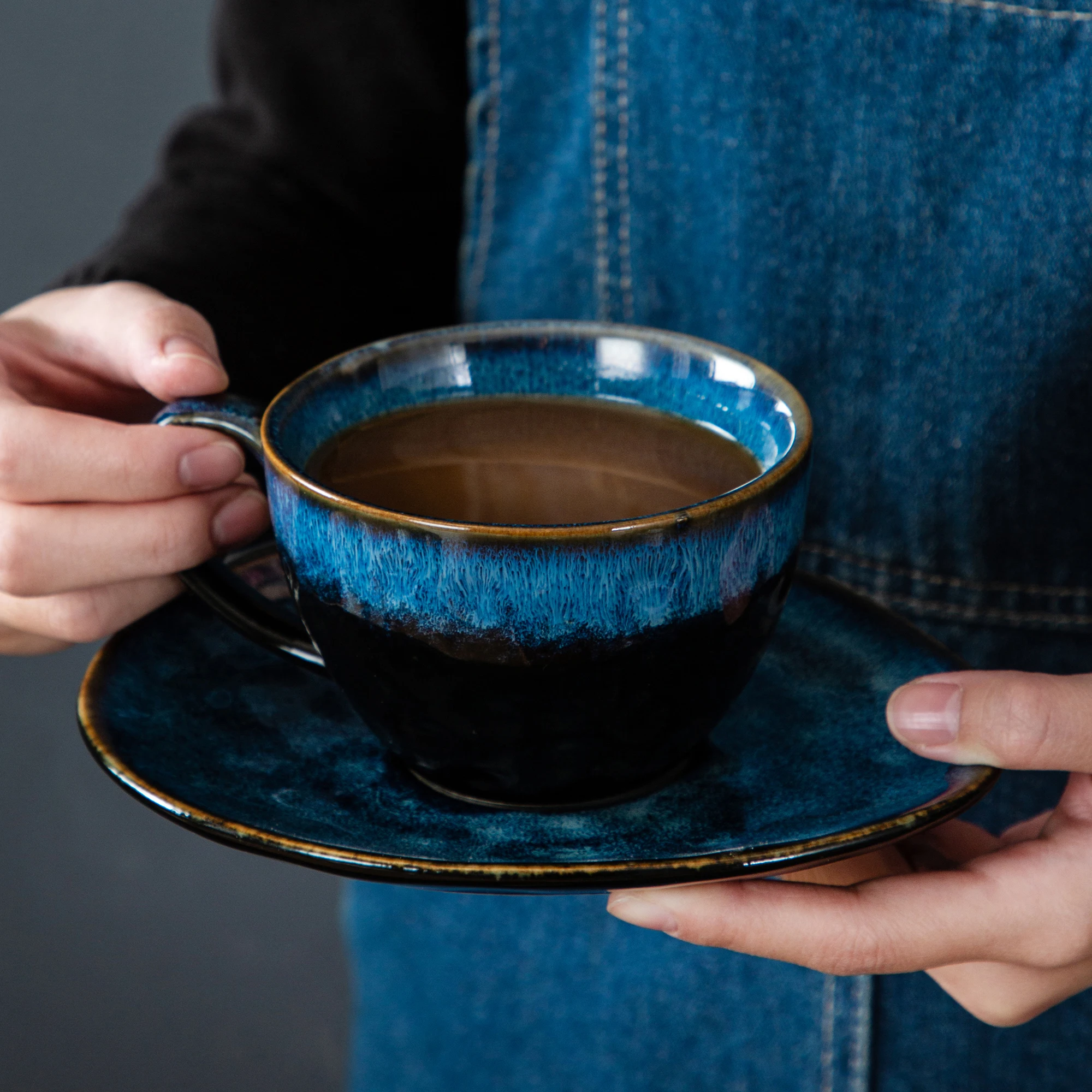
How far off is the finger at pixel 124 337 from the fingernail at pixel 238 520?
5cm

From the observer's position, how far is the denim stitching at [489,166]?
78cm

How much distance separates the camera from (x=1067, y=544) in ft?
2.39

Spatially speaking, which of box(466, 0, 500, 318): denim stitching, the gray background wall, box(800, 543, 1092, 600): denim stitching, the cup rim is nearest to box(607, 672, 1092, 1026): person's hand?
the cup rim

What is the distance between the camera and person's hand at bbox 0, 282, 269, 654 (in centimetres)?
51

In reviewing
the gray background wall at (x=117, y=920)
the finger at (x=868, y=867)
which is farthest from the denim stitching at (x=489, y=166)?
the gray background wall at (x=117, y=920)

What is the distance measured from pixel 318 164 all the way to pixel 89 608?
0.44 metres

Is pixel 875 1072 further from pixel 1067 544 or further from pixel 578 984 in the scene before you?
pixel 1067 544

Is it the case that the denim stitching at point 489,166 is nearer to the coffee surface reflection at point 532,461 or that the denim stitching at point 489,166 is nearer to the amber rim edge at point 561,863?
the coffee surface reflection at point 532,461

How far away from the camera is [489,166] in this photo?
33.1 inches

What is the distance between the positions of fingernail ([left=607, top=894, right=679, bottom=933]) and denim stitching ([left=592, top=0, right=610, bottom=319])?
475mm

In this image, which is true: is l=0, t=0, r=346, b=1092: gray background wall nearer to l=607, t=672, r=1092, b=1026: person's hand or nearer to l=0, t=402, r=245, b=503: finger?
l=0, t=402, r=245, b=503: finger

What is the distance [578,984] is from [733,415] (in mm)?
542

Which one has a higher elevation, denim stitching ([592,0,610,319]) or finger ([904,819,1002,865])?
denim stitching ([592,0,610,319])

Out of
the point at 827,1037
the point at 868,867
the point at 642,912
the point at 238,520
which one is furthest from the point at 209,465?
the point at 827,1037
